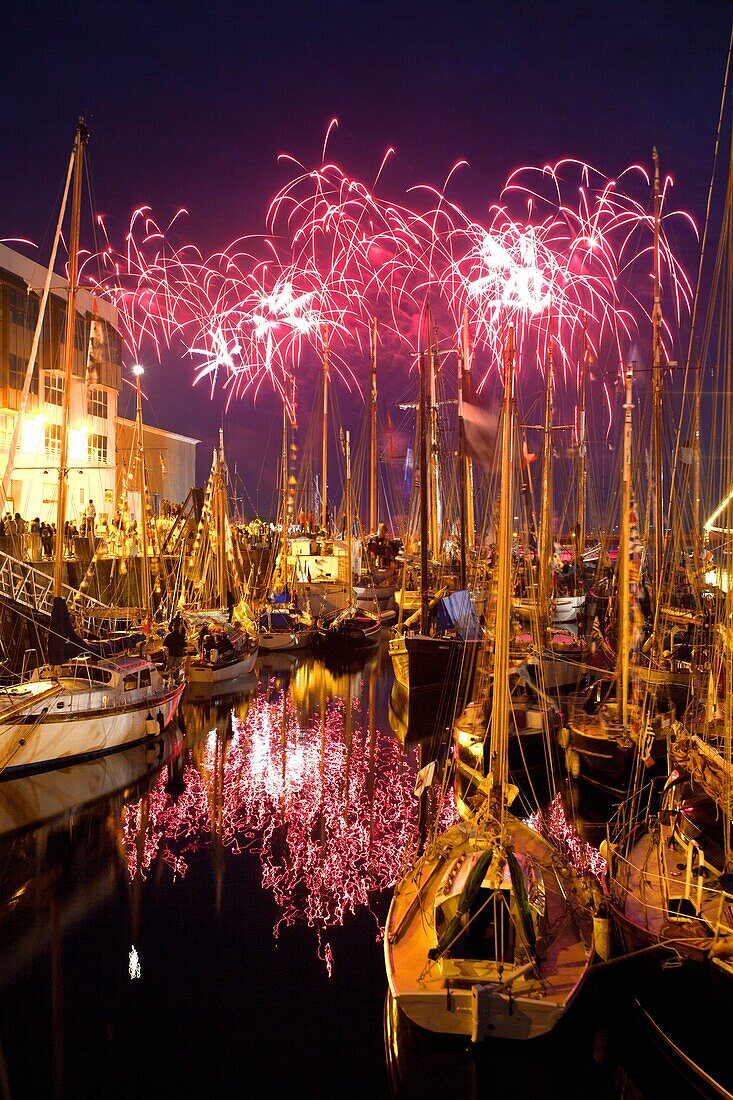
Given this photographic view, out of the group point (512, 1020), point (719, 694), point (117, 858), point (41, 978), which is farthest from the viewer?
point (719, 694)

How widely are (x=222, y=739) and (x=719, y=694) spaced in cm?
1653

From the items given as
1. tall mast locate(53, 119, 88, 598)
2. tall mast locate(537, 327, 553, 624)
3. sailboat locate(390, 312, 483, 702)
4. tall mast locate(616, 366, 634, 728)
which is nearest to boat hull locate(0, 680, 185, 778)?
tall mast locate(53, 119, 88, 598)

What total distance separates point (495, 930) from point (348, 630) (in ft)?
123

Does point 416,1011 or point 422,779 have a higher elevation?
point 422,779

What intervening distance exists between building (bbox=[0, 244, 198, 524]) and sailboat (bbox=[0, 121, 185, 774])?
2258cm

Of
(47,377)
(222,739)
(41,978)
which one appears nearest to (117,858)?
(41,978)

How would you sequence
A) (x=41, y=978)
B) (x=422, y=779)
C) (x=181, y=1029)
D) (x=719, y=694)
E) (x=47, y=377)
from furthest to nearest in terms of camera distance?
1. (x=47, y=377)
2. (x=719, y=694)
3. (x=422, y=779)
4. (x=41, y=978)
5. (x=181, y=1029)

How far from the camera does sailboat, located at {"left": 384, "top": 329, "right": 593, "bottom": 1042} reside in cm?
1064

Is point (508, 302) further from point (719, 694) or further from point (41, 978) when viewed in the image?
point (41, 978)

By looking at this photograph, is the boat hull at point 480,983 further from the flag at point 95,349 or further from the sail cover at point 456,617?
the sail cover at point 456,617

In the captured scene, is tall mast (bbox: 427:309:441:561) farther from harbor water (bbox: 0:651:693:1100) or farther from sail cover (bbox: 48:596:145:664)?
sail cover (bbox: 48:596:145:664)

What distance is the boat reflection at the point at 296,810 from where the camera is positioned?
57.2 feet

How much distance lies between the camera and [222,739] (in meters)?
28.7

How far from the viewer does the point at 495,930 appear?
11164 millimetres
